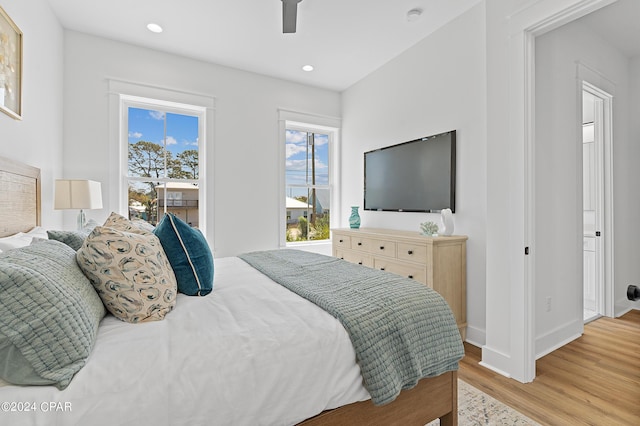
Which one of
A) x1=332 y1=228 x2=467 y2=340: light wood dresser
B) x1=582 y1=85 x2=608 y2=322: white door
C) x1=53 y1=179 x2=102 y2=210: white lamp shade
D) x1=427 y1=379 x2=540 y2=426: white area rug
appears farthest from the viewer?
x1=582 y1=85 x2=608 y2=322: white door

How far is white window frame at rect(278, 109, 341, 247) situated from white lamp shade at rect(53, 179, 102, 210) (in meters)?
2.11

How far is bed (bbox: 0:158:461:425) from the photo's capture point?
2.62 ft

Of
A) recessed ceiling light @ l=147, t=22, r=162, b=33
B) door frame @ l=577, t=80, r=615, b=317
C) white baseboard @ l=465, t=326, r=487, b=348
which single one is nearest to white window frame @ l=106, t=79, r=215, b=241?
recessed ceiling light @ l=147, t=22, r=162, b=33

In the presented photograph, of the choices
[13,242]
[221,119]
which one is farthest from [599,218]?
[13,242]

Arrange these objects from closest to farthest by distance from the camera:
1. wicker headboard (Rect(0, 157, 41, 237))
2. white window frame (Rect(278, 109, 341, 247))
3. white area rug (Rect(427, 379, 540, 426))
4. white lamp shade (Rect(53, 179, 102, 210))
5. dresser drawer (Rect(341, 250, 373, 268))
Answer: white area rug (Rect(427, 379, 540, 426)) < wicker headboard (Rect(0, 157, 41, 237)) < white lamp shade (Rect(53, 179, 102, 210)) < dresser drawer (Rect(341, 250, 373, 268)) < white window frame (Rect(278, 109, 341, 247))

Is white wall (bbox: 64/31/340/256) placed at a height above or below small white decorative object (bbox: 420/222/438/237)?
above

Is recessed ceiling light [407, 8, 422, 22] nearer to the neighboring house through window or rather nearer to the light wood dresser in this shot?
the neighboring house through window

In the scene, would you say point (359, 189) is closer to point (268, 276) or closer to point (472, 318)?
point (472, 318)

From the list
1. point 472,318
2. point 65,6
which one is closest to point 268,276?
point 472,318

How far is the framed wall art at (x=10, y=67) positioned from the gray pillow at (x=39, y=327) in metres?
1.54

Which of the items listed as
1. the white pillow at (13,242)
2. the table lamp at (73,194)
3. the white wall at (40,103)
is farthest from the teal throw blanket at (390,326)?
the white wall at (40,103)

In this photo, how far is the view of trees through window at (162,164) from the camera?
3455 mm

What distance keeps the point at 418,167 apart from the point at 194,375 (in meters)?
2.89

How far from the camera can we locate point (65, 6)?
2.67 metres
